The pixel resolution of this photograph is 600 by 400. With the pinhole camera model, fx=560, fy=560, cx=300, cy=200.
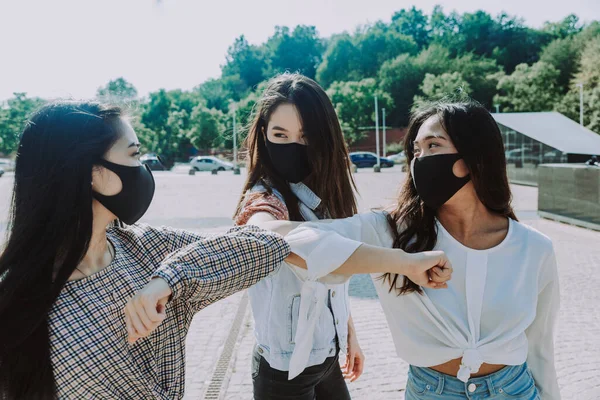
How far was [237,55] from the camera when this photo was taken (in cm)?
10862

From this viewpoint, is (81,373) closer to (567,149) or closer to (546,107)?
(567,149)

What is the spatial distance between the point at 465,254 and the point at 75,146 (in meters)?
1.41

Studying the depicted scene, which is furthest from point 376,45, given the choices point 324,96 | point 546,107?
point 324,96

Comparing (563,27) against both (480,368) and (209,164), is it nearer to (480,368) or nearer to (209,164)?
(209,164)

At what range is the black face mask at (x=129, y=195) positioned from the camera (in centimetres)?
174

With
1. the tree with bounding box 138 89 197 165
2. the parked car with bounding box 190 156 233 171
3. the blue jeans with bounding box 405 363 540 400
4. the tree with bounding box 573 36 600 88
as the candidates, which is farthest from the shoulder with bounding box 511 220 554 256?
the tree with bounding box 138 89 197 165

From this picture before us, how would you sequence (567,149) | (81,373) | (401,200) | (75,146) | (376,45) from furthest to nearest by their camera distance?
1. (376,45)
2. (567,149)
3. (401,200)
4. (75,146)
5. (81,373)

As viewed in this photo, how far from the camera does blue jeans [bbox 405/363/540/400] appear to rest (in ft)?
6.52

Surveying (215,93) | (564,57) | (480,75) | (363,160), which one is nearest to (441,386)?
(363,160)

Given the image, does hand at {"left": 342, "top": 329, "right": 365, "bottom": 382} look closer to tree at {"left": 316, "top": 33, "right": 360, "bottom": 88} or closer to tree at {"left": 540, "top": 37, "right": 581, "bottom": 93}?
tree at {"left": 540, "top": 37, "right": 581, "bottom": 93}

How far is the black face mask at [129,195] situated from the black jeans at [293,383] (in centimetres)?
80

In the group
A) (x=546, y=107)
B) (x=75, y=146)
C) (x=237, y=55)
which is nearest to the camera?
(x=75, y=146)

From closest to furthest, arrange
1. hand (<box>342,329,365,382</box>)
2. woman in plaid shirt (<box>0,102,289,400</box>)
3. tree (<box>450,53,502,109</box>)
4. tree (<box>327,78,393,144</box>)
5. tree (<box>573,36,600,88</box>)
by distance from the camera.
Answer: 1. woman in plaid shirt (<box>0,102,289,400</box>)
2. hand (<box>342,329,365,382</box>)
3. tree (<box>573,36,600,88</box>)
4. tree (<box>327,78,393,144</box>)
5. tree (<box>450,53,502,109</box>)

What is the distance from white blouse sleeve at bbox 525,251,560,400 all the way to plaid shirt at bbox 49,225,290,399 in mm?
1094
